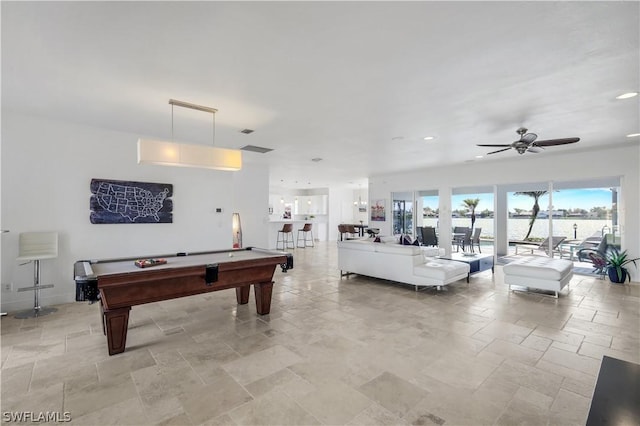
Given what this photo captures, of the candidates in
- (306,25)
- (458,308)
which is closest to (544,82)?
(306,25)

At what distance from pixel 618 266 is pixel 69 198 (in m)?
9.98

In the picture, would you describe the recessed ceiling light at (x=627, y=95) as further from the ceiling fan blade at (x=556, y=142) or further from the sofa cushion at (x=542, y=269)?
the sofa cushion at (x=542, y=269)

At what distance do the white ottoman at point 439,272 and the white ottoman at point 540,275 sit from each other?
77 centimetres

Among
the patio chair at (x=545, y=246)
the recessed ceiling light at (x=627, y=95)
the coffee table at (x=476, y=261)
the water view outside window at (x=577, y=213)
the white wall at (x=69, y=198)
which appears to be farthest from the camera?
the patio chair at (x=545, y=246)

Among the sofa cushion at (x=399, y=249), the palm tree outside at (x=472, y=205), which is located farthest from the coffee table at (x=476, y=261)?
the palm tree outside at (x=472, y=205)

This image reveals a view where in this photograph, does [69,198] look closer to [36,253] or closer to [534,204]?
[36,253]

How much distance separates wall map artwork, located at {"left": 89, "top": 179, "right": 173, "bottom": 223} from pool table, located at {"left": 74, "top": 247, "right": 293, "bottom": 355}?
1708mm

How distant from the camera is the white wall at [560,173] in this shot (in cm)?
598

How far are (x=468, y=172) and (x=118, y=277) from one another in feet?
27.8

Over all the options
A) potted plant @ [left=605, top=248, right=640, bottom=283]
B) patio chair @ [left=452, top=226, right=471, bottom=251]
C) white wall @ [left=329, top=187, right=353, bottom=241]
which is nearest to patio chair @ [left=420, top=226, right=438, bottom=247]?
patio chair @ [left=452, top=226, right=471, bottom=251]

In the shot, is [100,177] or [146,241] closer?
[100,177]

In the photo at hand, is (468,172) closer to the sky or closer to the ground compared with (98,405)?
closer to the sky

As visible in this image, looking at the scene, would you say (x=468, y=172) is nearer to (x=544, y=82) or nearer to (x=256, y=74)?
(x=544, y=82)

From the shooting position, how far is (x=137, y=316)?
12.8ft
